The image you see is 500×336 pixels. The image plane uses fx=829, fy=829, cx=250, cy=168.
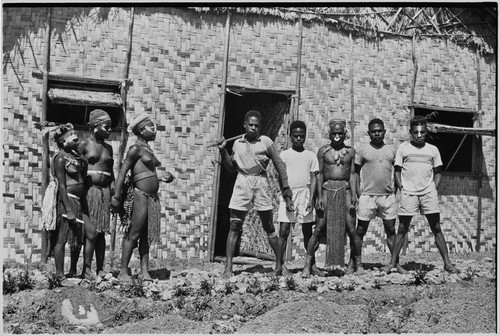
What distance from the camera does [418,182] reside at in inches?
375

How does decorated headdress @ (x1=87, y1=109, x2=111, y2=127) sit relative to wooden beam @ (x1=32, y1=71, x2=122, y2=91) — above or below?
below

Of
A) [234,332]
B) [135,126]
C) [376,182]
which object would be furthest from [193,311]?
[376,182]

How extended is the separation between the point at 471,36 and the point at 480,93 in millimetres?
865

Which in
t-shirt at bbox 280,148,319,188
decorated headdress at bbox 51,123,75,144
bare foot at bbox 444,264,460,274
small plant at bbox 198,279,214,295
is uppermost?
decorated headdress at bbox 51,123,75,144

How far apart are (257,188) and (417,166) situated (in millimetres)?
1902

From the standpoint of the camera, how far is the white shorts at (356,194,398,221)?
951cm

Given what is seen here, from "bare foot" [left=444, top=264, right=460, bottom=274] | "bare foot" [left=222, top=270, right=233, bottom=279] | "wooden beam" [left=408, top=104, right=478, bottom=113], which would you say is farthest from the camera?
"wooden beam" [left=408, top=104, right=478, bottom=113]

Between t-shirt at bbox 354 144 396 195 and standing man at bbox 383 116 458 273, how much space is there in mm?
147

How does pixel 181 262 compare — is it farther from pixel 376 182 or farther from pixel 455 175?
pixel 455 175

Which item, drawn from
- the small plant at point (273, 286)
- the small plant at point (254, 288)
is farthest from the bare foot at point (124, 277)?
the small plant at point (273, 286)

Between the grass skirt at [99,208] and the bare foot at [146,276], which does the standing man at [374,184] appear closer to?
the bare foot at [146,276]

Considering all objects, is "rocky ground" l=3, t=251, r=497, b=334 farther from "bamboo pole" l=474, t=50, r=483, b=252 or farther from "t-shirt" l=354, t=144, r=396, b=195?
"bamboo pole" l=474, t=50, r=483, b=252

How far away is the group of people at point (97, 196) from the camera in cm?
848

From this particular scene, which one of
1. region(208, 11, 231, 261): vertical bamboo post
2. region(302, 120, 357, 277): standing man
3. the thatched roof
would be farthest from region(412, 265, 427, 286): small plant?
the thatched roof
